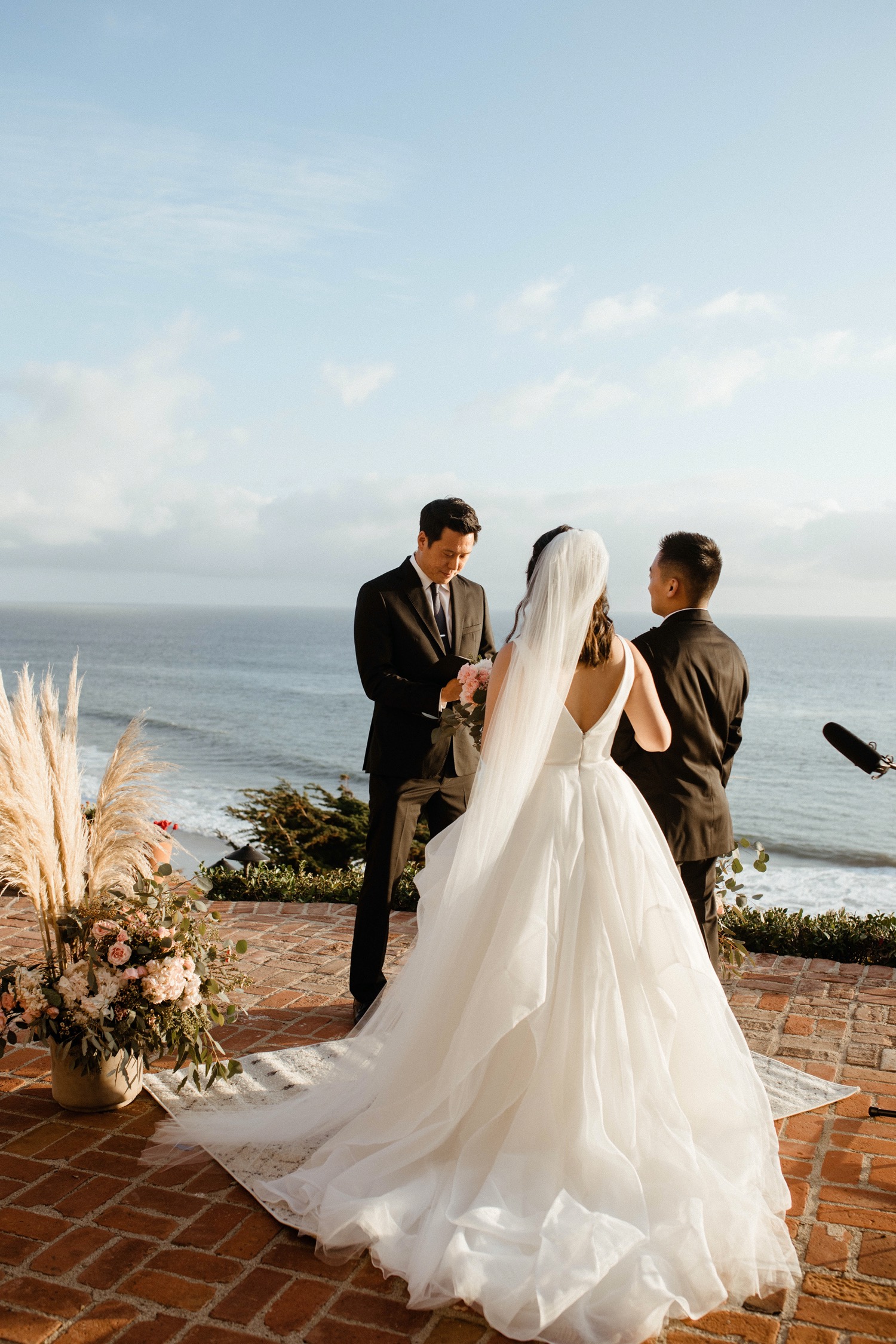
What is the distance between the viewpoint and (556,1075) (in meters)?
2.81

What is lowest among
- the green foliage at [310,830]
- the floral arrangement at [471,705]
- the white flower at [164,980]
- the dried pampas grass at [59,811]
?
the green foliage at [310,830]

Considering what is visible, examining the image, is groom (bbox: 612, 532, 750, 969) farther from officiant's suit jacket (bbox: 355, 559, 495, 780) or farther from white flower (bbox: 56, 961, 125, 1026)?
white flower (bbox: 56, 961, 125, 1026)

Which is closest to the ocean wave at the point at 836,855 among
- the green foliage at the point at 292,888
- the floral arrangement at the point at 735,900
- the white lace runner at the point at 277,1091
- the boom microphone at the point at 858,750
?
the green foliage at the point at 292,888

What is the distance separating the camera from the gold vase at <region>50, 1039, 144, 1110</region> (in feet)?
11.8

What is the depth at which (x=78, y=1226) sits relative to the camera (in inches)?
113

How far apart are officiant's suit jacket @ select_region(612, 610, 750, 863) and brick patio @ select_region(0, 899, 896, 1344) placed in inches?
45.3

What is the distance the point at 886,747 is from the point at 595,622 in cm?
4501

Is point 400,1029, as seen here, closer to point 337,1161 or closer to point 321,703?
point 337,1161

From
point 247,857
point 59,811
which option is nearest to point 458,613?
point 59,811

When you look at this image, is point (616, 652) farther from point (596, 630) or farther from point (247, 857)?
point (247, 857)

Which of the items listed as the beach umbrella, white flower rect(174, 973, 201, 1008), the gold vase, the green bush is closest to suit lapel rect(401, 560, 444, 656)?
white flower rect(174, 973, 201, 1008)

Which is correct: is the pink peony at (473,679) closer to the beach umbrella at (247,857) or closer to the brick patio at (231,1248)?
the brick patio at (231,1248)

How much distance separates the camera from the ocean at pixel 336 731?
76.8ft

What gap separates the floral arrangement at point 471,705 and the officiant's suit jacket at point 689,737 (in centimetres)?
59
